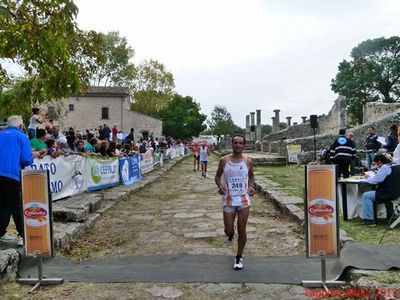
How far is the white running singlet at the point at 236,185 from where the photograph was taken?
211 inches

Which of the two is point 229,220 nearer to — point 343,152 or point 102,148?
point 343,152

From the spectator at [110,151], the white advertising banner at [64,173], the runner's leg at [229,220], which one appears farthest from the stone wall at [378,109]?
the runner's leg at [229,220]

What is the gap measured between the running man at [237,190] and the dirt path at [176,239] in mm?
735

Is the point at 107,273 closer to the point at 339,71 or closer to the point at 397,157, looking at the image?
the point at 397,157

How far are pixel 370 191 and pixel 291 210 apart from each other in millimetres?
1646

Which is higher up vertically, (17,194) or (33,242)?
(17,194)

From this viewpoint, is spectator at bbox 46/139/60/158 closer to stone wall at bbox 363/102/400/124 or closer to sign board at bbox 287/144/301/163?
sign board at bbox 287/144/301/163

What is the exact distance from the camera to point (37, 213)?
195 inches

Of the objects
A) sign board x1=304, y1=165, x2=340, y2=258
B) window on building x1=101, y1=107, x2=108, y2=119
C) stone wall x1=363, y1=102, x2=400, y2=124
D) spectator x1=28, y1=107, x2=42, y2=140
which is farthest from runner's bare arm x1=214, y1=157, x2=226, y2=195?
window on building x1=101, y1=107, x2=108, y2=119

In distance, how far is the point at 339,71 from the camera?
60.2 meters

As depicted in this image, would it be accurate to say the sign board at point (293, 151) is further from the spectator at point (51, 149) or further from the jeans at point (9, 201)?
the jeans at point (9, 201)

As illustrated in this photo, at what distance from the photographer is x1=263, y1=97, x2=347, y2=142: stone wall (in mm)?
34688

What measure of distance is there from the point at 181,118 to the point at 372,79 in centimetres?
→ 2606

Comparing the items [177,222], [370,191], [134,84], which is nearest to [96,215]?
[177,222]
